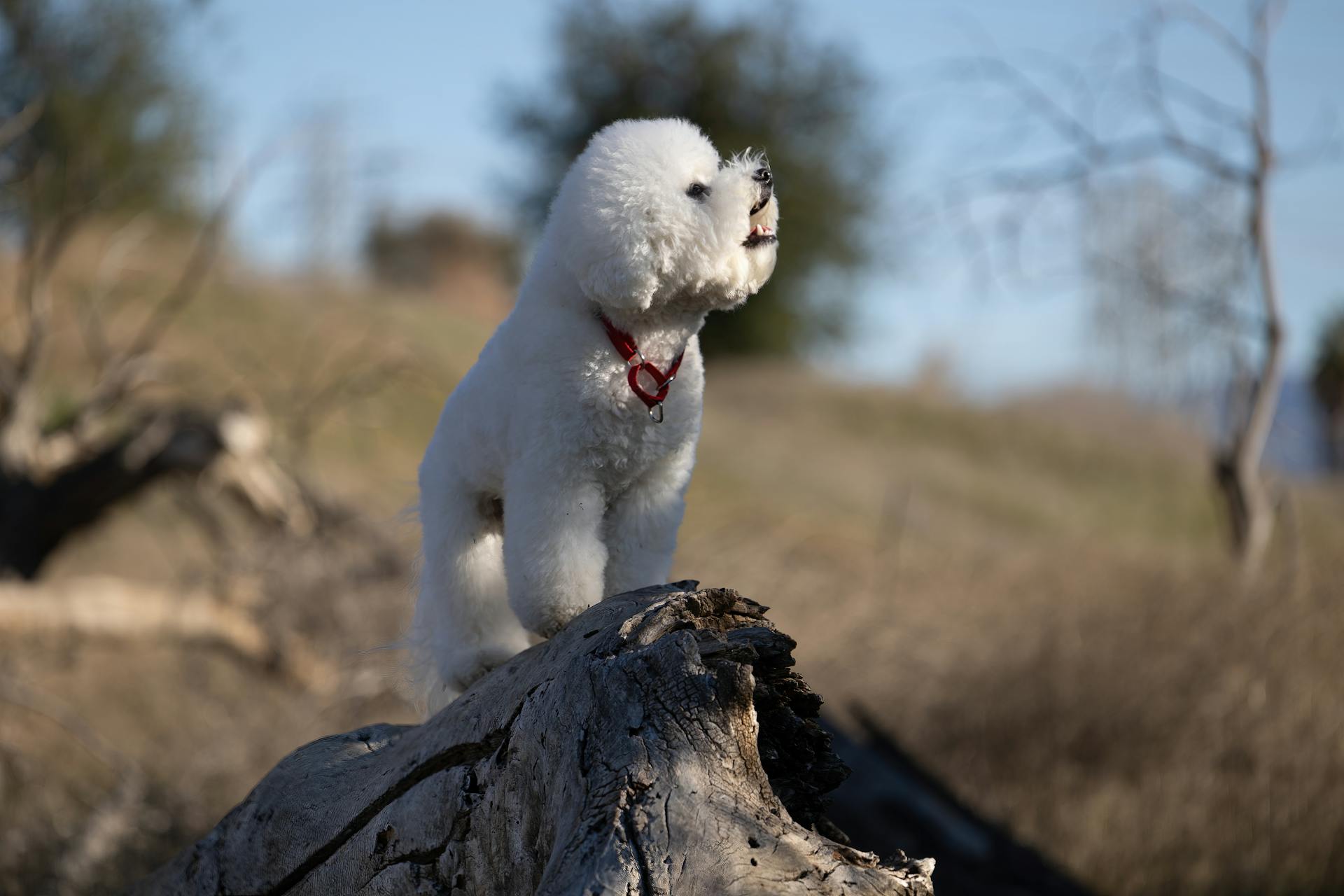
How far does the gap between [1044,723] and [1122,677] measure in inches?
19.2

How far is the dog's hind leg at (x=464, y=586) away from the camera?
2.31m

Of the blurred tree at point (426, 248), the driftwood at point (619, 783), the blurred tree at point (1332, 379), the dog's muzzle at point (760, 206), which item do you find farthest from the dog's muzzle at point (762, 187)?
the blurred tree at point (426, 248)

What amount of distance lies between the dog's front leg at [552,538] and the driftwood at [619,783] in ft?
0.21

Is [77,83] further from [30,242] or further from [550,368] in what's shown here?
[550,368]

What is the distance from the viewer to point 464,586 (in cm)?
232

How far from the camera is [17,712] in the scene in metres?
6.74

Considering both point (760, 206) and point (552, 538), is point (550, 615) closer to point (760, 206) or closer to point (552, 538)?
point (552, 538)

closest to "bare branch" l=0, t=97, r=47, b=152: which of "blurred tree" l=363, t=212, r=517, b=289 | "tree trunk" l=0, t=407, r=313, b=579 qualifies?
"tree trunk" l=0, t=407, r=313, b=579

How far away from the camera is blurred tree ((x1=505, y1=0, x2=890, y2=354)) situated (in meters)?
21.8

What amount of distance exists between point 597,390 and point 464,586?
569 millimetres

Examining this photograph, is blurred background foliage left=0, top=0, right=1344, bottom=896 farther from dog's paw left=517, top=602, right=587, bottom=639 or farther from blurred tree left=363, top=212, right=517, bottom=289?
blurred tree left=363, top=212, right=517, bottom=289

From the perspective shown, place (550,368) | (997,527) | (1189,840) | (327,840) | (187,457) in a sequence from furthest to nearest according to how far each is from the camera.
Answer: (997,527)
(187,457)
(1189,840)
(327,840)
(550,368)

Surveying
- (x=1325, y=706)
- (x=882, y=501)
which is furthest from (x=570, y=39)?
(x=1325, y=706)

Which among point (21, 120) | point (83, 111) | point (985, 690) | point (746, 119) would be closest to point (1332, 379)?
point (746, 119)
